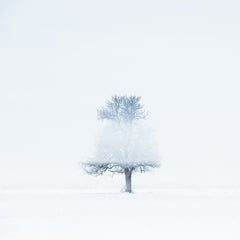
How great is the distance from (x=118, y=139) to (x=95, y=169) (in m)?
3.59

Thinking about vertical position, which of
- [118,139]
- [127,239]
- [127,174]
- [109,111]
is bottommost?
Result: [127,239]

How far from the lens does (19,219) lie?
18.9 metres

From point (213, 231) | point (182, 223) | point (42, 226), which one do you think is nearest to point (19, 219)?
point (42, 226)

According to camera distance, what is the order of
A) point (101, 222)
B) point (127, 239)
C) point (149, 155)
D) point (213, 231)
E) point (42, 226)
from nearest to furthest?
point (127, 239), point (213, 231), point (42, 226), point (101, 222), point (149, 155)

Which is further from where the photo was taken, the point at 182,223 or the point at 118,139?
the point at 118,139

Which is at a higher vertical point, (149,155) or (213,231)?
(149,155)

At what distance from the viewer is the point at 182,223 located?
17359 millimetres

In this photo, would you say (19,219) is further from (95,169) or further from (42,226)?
(95,169)

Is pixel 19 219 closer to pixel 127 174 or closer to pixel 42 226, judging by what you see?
pixel 42 226

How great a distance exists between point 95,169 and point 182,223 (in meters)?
29.7

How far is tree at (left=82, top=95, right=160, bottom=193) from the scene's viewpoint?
4594 centimetres

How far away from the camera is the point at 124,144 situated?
46.6 m

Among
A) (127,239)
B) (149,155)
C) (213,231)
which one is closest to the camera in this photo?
(127,239)

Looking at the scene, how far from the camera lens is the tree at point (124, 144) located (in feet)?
151
